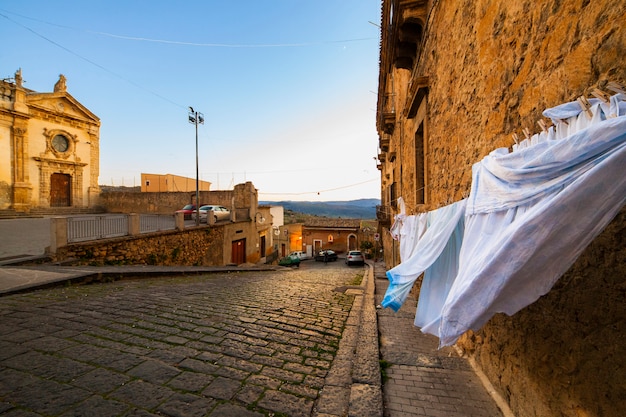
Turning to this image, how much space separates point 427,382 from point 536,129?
2826 millimetres

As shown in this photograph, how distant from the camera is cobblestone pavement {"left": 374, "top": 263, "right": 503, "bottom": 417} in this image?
98.2 inches

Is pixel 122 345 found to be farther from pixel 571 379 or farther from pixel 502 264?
pixel 571 379

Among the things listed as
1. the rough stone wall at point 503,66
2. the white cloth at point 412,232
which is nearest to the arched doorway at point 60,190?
the white cloth at point 412,232

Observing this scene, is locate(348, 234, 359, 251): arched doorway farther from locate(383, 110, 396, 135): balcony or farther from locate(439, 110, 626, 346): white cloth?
locate(439, 110, 626, 346): white cloth

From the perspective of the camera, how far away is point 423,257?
2855 millimetres

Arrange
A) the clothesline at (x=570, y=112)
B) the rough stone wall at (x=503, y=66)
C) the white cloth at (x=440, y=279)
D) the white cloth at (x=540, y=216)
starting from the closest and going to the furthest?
the white cloth at (x=540, y=216) < the clothesline at (x=570, y=112) < the rough stone wall at (x=503, y=66) < the white cloth at (x=440, y=279)

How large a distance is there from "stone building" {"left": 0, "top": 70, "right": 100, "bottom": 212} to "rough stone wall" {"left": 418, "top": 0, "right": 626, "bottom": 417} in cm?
2684

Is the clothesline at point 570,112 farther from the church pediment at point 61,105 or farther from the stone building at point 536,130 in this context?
the church pediment at point 61,105

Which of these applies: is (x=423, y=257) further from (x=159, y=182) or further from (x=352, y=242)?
(x=159, y=182)

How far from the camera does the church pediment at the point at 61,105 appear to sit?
63.3 ft

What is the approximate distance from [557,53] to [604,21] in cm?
41

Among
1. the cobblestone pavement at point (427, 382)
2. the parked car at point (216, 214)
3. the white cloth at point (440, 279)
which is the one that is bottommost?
the cobblestone pavement at point (427, 382)

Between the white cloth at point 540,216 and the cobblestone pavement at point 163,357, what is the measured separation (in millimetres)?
1641

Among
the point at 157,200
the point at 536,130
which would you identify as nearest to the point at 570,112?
the point at 536,130
